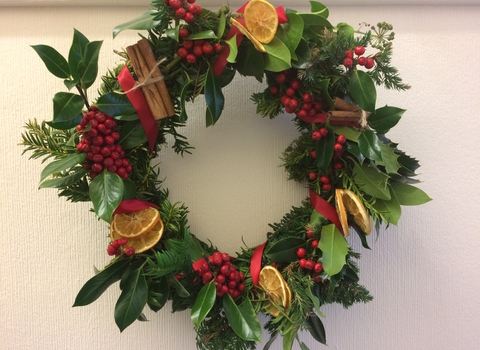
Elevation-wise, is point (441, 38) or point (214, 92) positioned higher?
point (441, 38)

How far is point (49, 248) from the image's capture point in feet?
2.59

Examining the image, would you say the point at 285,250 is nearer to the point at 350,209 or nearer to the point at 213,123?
the point at 350,209

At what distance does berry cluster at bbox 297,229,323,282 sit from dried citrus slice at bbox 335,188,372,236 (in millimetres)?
64

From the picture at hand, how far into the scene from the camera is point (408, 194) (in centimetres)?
69

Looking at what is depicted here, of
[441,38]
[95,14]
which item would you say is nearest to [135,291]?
[95,14]

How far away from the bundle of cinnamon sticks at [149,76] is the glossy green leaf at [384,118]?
1.26 feet

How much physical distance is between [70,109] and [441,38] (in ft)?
2.63

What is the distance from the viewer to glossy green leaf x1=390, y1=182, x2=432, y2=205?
68 centimetres

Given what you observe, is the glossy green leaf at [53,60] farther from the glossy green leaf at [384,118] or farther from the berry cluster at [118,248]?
the glossy green leaf at [384,118]

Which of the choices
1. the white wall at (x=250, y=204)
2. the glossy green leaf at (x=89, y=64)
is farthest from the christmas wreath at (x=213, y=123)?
the white wall at (x=250, y=204)

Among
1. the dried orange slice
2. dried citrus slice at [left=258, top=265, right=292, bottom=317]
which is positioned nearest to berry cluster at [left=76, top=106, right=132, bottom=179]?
the dried orange slice

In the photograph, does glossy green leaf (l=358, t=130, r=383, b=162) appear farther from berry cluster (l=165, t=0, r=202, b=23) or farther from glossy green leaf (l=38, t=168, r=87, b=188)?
glossy green leaf (l=38, t=168, r=87, b=188)

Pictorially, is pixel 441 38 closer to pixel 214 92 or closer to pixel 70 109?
pixel 214 92

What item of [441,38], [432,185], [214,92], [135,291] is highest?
[441,38]
